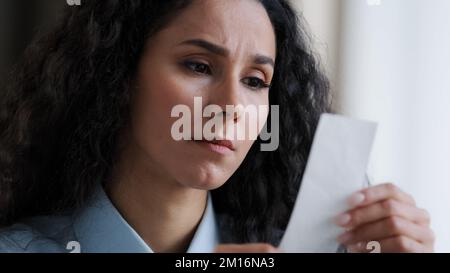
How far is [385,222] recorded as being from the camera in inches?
27.0

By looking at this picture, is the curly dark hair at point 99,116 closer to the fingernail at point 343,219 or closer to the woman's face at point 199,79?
the woman's face at point 199,79

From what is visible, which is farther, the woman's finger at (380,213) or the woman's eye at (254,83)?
the woman's eye at (254,83)

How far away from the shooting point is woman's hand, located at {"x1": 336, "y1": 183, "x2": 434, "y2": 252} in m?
0.66

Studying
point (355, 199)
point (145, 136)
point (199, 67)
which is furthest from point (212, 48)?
point (355, 199)

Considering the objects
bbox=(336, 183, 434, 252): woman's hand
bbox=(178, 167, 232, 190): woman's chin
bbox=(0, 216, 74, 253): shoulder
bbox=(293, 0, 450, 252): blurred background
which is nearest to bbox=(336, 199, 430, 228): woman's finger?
bbox=(336, 183, 434, 252): woman's hand

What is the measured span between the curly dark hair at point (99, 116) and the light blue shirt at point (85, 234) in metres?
0.02

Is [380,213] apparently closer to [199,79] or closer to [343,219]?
[343,219]

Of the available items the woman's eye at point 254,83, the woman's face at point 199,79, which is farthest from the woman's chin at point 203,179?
the woman's eye at point 254,83

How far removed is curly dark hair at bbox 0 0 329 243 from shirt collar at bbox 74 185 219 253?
2cm

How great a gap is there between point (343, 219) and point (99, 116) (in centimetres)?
32

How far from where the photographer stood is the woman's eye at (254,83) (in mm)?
775

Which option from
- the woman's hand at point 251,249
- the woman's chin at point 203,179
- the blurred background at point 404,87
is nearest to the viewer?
the woman's hand at point 251,249

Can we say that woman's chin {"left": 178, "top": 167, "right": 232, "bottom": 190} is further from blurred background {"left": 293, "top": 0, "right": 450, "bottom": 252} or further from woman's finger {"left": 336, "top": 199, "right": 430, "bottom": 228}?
blurred background {"left": 293, "top": 0, "right": 450, "bottom": 252}
